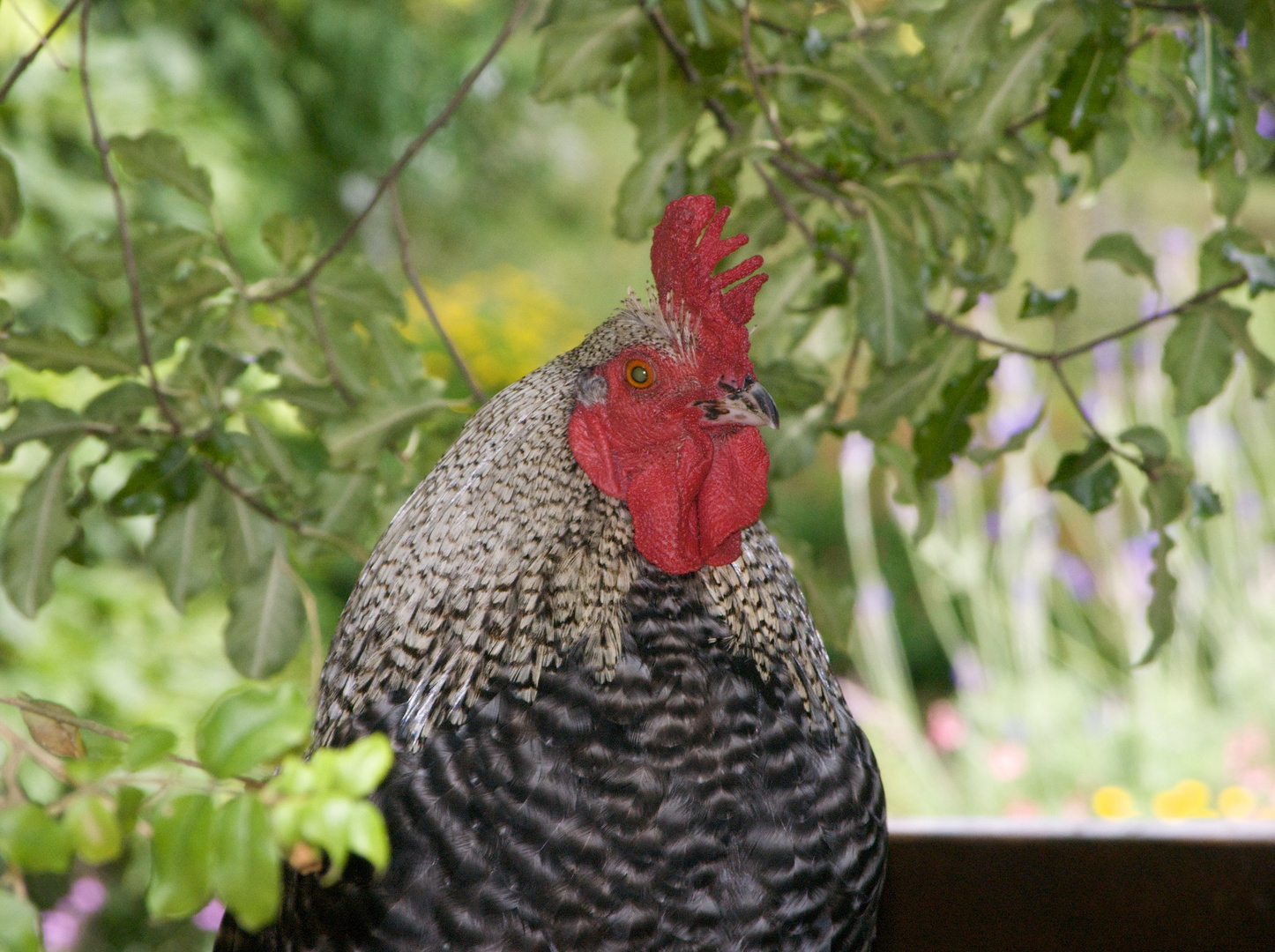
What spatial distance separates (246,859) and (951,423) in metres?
1.12

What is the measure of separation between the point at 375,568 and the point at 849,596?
2.33 ft

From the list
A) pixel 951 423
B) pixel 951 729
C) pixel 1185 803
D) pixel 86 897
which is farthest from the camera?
pixel 951 729

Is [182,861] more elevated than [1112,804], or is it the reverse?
[182,861]

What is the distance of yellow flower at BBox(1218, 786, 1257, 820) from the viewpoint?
2.87 metres

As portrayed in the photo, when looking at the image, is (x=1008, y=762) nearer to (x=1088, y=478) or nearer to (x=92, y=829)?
(x=1088, y=478)

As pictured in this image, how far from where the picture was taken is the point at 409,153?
1407mm

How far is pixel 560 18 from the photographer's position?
1.39 meters

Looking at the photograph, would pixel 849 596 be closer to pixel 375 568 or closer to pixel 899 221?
pixel 899 221

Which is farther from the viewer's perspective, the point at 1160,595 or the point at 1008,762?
the point at 1008,762

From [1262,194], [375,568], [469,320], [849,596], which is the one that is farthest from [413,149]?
[1262,194]

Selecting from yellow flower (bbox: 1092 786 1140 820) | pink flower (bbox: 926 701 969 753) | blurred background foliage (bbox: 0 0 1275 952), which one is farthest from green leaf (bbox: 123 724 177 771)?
pink flower (bbox: 926 701 969 753)

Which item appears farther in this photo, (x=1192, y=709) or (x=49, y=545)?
(x=1192, y=709)

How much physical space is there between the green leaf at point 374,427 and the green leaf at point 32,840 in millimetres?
881

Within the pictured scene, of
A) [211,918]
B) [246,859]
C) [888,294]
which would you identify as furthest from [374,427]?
[211,918]
